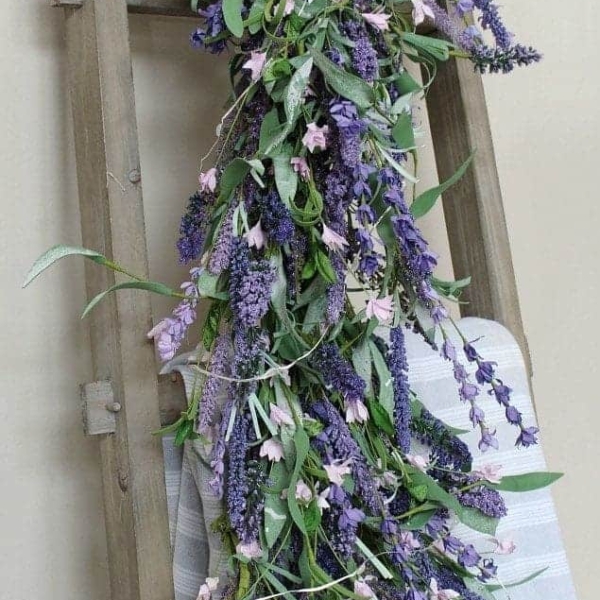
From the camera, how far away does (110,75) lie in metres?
0.70

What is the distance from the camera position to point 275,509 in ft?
2.09

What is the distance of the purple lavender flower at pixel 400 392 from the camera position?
0.66 meters

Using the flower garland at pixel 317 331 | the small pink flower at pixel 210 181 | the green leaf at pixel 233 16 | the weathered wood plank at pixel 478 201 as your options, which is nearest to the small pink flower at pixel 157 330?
the flower garland at pixel 317 331

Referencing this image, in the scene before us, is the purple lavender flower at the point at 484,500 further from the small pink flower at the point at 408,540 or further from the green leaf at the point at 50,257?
the green leaf at the point at 50,257

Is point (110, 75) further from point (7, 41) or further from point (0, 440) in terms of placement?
point (0, 440)

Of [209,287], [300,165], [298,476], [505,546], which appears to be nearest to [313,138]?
[300,165]

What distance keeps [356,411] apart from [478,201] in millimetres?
298

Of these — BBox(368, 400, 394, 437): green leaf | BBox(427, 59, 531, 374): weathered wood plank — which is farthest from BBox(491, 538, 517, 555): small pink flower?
BBox(427, 59, 531, 374): weathered wood plank

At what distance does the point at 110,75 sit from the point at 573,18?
601 millimetres

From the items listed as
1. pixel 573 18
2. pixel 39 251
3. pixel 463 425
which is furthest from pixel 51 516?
pixel 573 18

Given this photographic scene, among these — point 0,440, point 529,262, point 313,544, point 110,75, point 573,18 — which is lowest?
point 313,544

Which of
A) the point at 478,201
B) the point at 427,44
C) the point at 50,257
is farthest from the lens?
the point at 478,201

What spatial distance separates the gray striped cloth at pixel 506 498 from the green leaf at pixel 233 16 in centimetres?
25

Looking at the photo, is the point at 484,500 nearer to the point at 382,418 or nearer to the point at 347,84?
the point at 382,418
